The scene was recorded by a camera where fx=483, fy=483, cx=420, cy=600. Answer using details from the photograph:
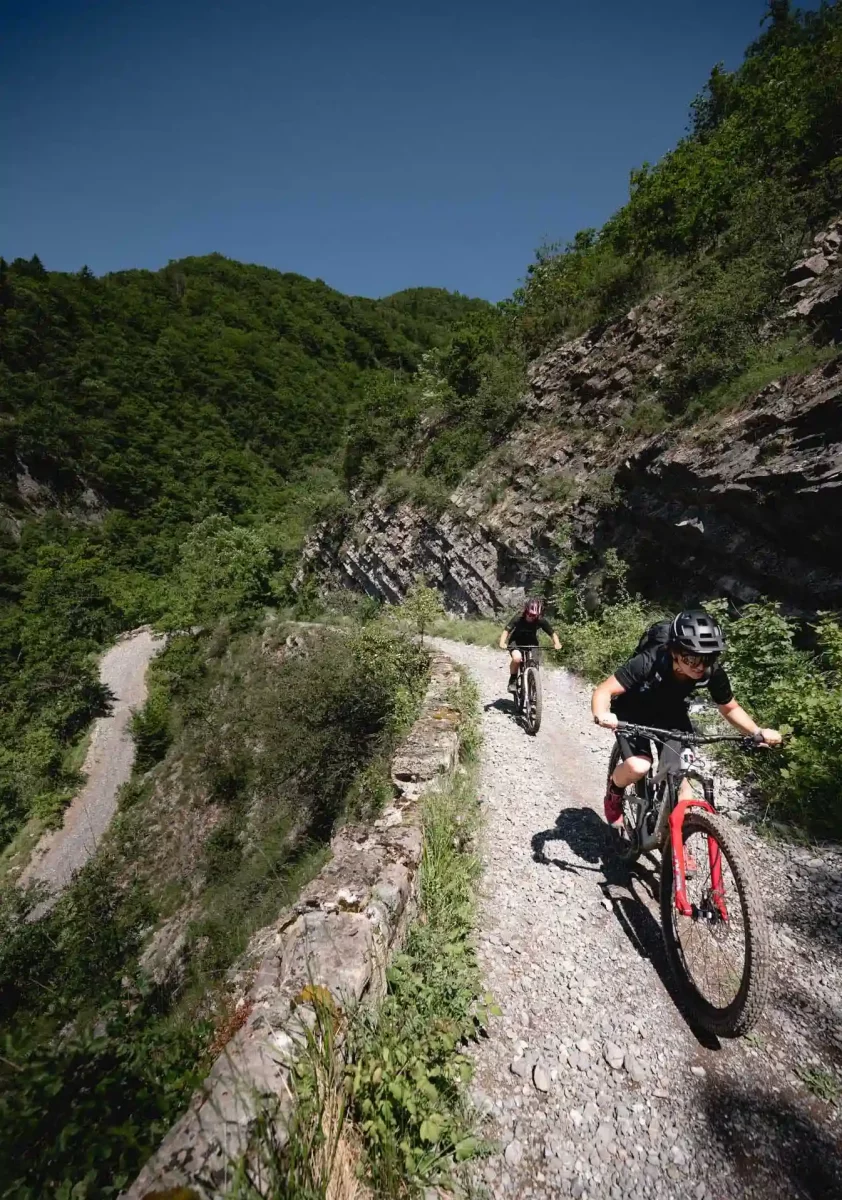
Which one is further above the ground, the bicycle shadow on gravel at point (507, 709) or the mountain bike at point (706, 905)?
the mountain bike at point (706, 905)

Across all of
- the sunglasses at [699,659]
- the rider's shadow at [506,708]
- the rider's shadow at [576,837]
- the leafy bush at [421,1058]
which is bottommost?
the rider's shadow at [506,708]

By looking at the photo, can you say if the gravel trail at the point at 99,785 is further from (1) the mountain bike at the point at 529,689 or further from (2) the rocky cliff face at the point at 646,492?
(1) the mountain bike at the point at 529,689

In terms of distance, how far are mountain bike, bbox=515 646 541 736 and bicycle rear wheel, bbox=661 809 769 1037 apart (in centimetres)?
401

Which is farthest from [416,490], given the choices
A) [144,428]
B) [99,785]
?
[144,428]

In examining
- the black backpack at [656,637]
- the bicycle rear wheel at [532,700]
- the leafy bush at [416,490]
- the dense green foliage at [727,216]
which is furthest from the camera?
the leafy bush at [416,490]

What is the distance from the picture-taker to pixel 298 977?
2562mm

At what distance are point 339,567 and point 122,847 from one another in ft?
50.3

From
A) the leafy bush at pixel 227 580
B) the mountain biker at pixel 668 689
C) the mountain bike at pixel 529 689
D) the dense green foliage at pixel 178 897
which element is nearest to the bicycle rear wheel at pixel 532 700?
the mountain bike at pixel 529 689

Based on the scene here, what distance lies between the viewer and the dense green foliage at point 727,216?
12.5 metres

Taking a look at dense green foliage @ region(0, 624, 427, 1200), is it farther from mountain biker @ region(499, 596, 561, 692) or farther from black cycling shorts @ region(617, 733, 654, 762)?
black cycling shorts @ region(617, 733, 654, 762)

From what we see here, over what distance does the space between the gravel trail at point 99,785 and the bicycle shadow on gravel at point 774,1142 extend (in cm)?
2039

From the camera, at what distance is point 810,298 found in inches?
441

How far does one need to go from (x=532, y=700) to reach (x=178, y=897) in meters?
11.2

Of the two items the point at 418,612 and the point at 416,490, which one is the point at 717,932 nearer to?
the point at 418,612
